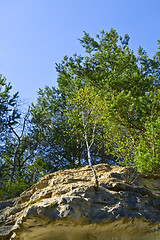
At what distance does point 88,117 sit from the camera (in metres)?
10.5

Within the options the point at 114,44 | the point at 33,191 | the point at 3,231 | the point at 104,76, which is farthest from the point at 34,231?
the point at 114,44

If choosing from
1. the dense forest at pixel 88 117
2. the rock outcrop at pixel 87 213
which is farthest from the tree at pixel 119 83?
the rock outcrop at pixel 87 213

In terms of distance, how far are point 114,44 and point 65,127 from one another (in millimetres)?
6118

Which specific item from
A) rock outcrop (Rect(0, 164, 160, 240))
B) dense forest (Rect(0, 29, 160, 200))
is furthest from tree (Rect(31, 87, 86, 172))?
rock outcrop (Rect(0, 164, 160, 240))

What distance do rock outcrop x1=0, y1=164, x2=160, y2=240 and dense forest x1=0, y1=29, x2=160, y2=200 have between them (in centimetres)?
305

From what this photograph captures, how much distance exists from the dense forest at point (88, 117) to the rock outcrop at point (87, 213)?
10.0ft

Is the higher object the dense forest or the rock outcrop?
the dense forest

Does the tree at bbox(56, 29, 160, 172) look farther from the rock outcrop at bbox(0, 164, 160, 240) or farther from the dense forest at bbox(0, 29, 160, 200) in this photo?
the rock outcrop at bbox(0, 164, 160, 240)

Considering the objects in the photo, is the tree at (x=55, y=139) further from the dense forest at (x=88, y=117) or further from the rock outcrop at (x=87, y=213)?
the rock outcrop at (x=87, y=213)

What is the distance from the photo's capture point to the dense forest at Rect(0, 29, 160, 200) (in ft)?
37.2

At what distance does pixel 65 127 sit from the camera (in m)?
15.8

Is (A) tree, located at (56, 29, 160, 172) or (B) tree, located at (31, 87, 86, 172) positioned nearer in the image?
(A) tree, located at (56, 29, 160, 172)

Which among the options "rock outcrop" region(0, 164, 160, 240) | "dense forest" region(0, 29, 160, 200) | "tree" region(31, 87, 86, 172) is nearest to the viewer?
"rock outcrop" region(0, 164, 160, 240)

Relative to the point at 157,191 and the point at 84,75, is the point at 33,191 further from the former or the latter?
the point at 84,75
